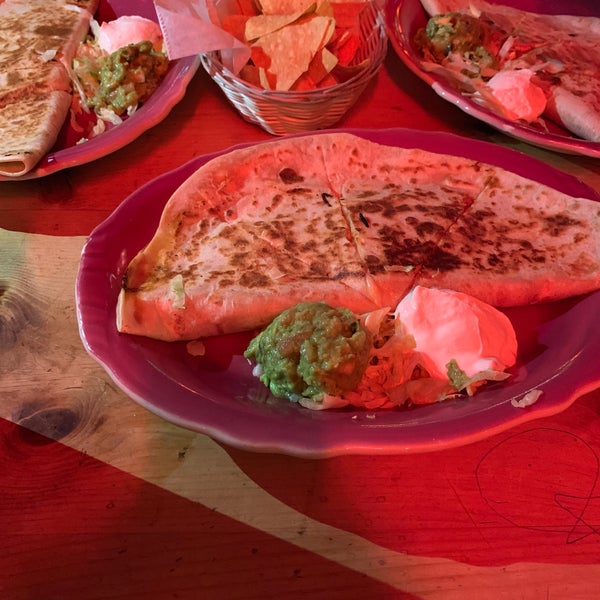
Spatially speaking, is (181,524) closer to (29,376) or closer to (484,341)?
(29,376)

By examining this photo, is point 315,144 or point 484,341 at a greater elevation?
point 315,144

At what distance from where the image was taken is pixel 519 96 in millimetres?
2176

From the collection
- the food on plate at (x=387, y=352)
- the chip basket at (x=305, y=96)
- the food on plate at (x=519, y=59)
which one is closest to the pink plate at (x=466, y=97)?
the food on plate at (x=519, y=59)

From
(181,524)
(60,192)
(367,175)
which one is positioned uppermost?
(367,175)

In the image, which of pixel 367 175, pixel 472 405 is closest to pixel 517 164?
pixel 367 175

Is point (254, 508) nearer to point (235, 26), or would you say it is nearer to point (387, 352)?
point (387, 352)

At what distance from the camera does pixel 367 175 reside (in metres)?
1.83

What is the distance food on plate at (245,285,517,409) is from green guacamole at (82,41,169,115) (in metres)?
1.38

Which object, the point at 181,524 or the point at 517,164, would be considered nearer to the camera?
the point at 181,524

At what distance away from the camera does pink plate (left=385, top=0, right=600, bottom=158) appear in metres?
1.94

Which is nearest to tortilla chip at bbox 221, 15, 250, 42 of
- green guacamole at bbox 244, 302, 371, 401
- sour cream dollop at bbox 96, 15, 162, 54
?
sour cream dollop at bbox 96, 15, 162, 54

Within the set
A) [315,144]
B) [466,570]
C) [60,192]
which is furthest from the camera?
[60,192]

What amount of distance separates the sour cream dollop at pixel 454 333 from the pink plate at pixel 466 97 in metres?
0.89

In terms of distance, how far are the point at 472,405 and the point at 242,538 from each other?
2.12 feet
